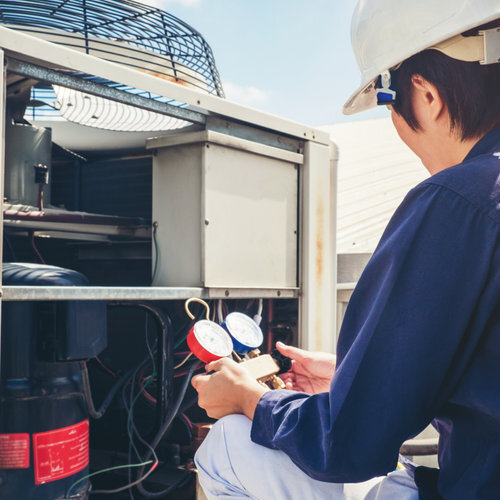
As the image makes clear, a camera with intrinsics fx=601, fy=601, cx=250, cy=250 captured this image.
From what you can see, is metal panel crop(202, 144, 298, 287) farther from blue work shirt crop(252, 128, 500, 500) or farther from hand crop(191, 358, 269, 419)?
blue work shirt crop(252, 128, 500, 500)

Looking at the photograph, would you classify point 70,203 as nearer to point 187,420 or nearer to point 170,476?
point 187,420

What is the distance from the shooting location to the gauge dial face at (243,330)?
4.85 ft

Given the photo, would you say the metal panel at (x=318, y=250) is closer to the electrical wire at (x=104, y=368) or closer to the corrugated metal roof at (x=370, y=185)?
the electrical wire at (x=104, y=368)

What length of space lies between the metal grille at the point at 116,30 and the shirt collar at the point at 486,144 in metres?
1.01

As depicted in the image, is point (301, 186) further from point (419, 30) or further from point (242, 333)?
point (419, 30)

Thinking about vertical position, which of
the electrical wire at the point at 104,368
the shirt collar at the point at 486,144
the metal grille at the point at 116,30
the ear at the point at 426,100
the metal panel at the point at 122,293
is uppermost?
the metal grille at the point at 116,30

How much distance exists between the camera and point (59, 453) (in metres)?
1.43

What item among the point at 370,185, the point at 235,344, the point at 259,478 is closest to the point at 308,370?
the point at 235,344

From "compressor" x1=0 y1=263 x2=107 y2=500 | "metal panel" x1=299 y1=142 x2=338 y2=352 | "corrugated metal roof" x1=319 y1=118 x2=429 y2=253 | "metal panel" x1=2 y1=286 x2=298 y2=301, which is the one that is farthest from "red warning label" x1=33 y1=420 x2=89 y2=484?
"corrugated metal roof" x1=319 y1=118 x2=429 y2=253

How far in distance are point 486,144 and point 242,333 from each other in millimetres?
789

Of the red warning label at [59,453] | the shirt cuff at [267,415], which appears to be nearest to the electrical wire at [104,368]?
the red warning label at [59,453]

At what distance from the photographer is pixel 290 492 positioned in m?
1.02

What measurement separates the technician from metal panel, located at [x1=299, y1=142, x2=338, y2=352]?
33.7 inches

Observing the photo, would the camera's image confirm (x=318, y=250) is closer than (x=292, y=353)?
No
